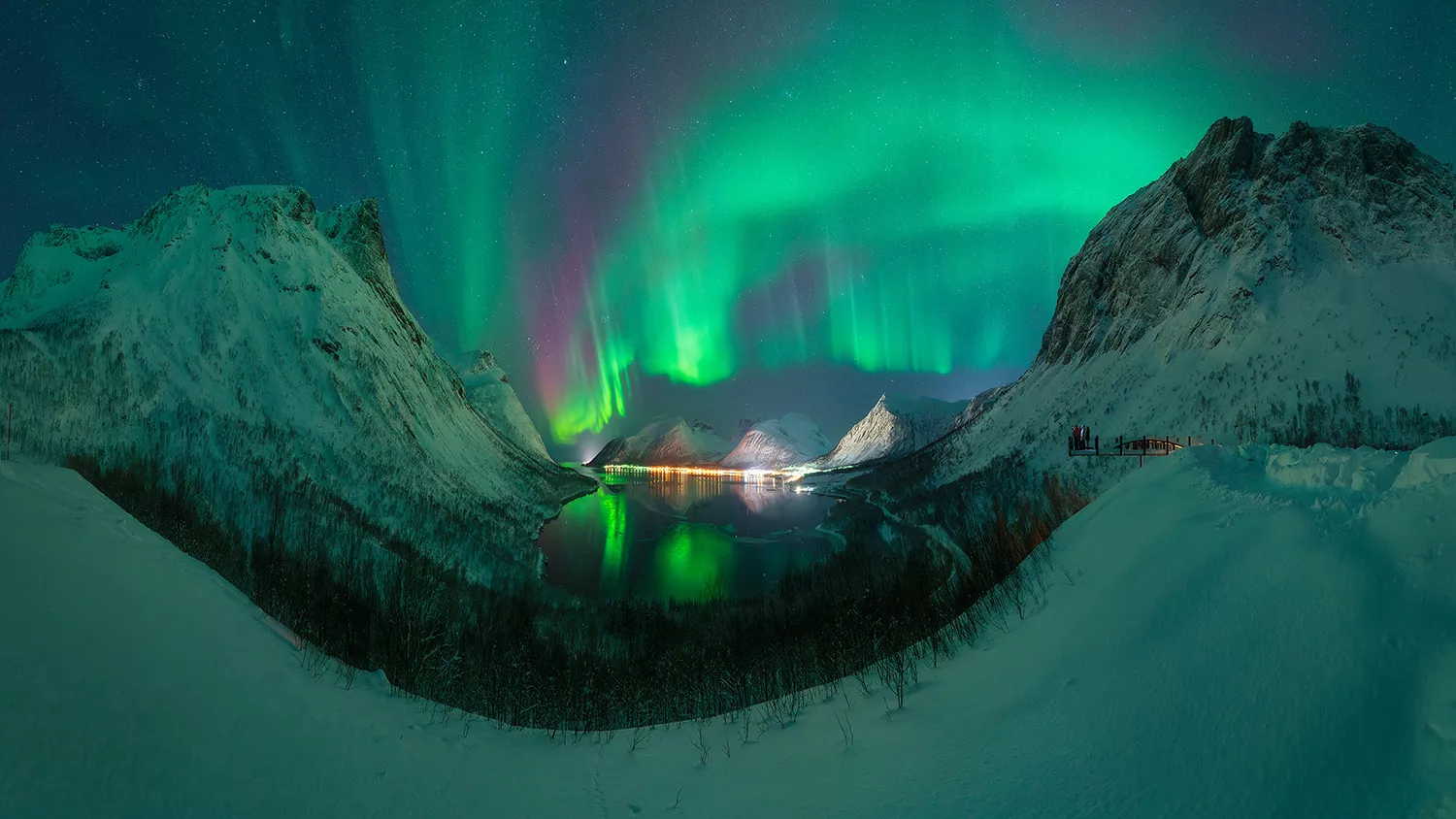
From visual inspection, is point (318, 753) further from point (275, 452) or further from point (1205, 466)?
point (275, 452)

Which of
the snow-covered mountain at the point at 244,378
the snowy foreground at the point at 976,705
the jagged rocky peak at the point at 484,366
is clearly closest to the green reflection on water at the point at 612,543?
the snow-covered mountain at the point at 244,378

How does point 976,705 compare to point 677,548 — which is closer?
point 976,705

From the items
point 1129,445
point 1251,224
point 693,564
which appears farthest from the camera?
point 1251,224

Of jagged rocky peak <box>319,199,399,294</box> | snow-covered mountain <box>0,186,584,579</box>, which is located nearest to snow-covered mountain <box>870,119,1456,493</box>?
snow-covered mountain <box>0,186,584,579</box>

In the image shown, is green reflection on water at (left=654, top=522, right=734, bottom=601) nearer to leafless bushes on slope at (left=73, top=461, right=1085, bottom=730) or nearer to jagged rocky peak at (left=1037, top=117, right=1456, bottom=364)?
leafless bushes on slope at (left=73, top=461, right=1085, bottom=730)

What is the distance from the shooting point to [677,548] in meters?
44.2

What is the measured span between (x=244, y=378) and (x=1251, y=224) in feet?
260

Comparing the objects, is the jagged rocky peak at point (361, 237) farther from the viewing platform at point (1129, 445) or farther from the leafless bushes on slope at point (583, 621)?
the viewing platform at point (1129, 445)

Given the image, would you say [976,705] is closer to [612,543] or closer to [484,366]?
[612,543]

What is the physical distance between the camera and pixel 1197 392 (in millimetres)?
45000

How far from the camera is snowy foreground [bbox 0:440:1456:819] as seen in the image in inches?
133

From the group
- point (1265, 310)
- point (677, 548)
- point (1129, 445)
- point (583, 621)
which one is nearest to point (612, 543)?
point (677, 548)

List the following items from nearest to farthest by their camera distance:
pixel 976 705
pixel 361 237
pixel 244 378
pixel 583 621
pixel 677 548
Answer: pixel 976 705 → pixel 583 621 → pixel 244 378 → pixel 677 548 → pixel 361 237

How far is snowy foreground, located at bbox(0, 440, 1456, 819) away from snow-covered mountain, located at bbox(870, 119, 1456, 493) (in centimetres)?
2828
